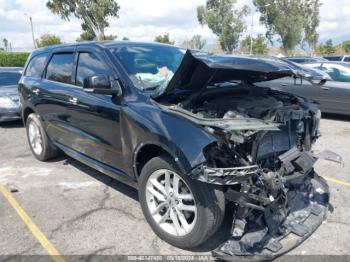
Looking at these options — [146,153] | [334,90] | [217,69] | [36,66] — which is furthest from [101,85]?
[334,90]

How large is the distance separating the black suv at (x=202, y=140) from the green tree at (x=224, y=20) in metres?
38.8

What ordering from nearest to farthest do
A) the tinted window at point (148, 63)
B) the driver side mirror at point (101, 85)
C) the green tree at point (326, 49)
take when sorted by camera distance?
the driver side mirror at point (101, 85)
the tinted window at point (148, 63)
the green tree at point (326, 49)

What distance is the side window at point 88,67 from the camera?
4070mm

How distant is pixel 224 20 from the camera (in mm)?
41219

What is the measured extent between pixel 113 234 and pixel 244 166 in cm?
156

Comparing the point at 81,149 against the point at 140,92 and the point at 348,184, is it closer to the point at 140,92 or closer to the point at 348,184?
the point at 140,92

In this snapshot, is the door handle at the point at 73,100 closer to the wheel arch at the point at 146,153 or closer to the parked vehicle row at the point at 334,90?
the wheel arch at the point at 146,153

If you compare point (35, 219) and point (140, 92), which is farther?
point (35, 219)

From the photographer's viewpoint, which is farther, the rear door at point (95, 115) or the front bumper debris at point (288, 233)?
the rear door at point (95, 115)

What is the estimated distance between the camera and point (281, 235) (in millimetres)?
3105

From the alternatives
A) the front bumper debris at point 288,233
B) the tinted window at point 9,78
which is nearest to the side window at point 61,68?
the front bumper debris at point 288,233

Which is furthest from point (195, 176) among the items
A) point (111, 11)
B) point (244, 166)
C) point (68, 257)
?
point (111, 11)

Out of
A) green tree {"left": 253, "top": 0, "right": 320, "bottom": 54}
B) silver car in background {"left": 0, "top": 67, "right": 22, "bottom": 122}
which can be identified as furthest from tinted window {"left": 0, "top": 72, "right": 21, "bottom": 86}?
green tree {"left": 253, "top": 0, "right": 320, "bottom": 54}

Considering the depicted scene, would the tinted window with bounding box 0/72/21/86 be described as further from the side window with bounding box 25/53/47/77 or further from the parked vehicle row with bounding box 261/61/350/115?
the parked vehicle row with bounding box 261/61/350/115
